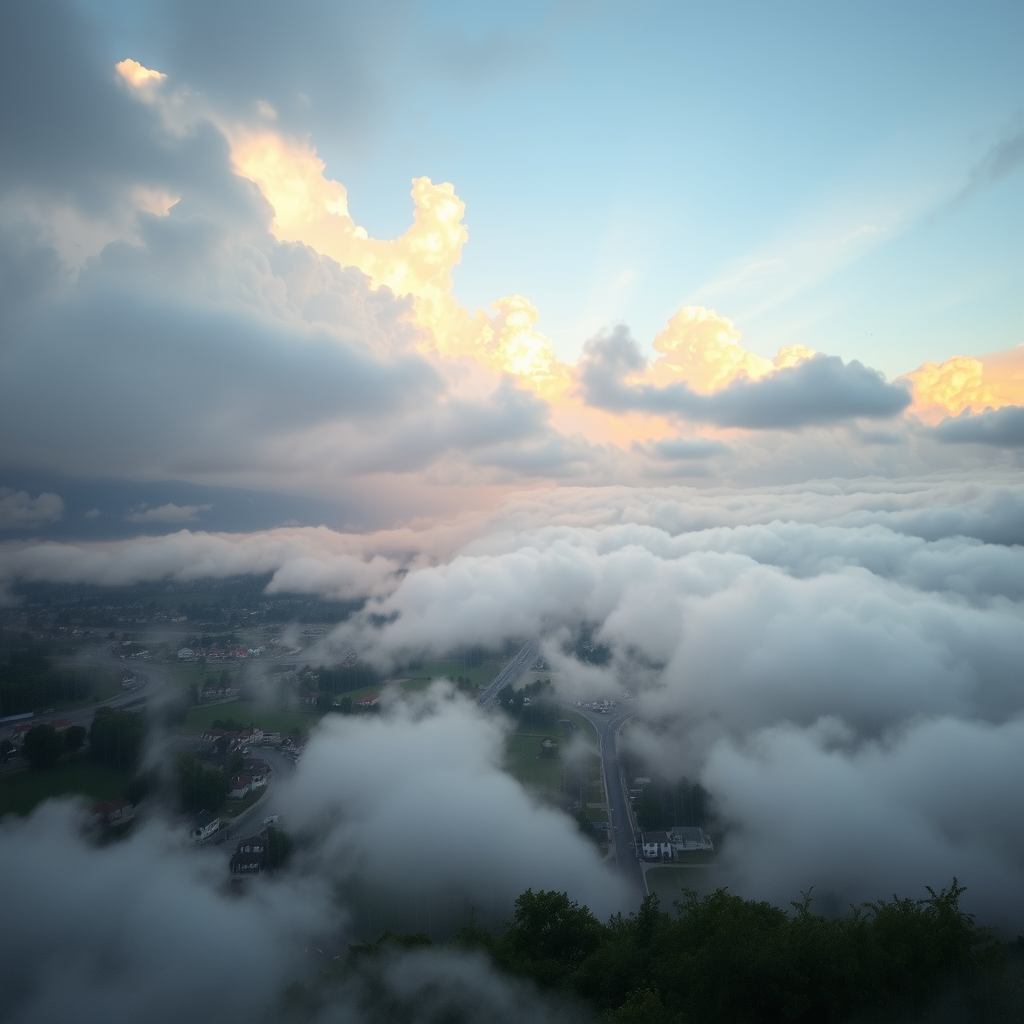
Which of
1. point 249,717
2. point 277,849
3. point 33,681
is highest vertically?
point 33,681

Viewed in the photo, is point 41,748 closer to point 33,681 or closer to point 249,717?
point 33,681

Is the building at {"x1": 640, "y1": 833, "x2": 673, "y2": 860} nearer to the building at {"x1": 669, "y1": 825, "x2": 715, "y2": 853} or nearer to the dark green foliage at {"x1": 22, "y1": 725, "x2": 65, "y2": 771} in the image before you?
the building at {"x1": 669, "y1": 825, "x2": 715, "y2": 853}

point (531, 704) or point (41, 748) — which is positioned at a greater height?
point (41, 748)

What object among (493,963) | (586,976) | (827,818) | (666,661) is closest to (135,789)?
(493,963)

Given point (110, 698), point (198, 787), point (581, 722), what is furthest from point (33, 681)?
point (581, 722)

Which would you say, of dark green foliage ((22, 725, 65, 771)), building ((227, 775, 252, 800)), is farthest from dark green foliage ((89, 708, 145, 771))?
building ((227, 775, 252, 800))

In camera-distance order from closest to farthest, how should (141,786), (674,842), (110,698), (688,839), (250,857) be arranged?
(250,857), (141,786), (674,842), (688,839), (110,698)
